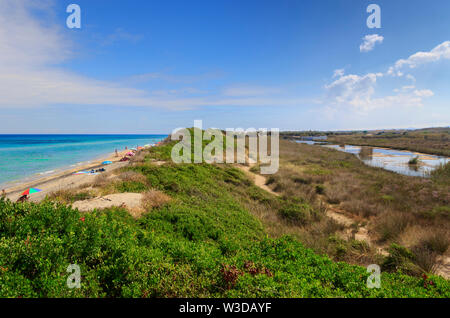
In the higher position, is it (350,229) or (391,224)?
(391,224)

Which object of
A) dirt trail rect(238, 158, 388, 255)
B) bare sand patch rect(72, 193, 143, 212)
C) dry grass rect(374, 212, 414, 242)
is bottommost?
dirt trail rect(238, 158, 388, 255)

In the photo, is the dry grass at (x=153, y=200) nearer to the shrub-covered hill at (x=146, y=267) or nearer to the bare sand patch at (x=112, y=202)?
the bare sand patch at (x=112, y=202)

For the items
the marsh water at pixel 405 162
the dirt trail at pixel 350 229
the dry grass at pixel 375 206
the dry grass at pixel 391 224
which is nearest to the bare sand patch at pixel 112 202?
the dry grass at pixel 375 206

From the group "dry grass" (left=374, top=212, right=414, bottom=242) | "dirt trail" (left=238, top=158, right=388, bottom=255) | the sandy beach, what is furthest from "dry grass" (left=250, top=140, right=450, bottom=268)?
the sandy beach

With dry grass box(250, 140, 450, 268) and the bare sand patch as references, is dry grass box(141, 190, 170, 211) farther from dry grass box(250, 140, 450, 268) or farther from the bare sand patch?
dry grass box(250, 140, 450, 268)

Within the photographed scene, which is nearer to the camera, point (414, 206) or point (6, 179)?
point (414, 206)

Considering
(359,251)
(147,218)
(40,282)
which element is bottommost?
(359,251)

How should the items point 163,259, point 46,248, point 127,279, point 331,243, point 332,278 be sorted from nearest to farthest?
1. point 46,248
2. point 127,279
3. point 332,278
4. point 163,259
5. point 331,243

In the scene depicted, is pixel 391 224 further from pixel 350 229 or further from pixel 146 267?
pixel 146 267

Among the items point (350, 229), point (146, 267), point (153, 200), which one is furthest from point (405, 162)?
point (146, 267)
